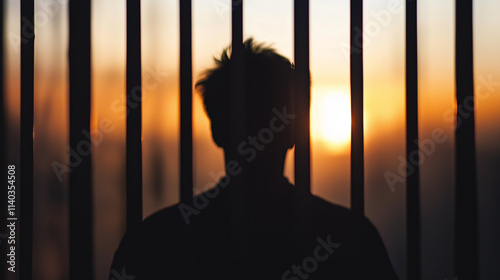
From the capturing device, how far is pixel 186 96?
3.13ft

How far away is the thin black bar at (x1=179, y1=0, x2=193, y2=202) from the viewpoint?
0.95 m

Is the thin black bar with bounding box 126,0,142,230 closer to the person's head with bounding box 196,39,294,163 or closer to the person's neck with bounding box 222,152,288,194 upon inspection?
the person's head with bounding box 196,39,294,163

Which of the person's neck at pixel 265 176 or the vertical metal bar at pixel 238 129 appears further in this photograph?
the person's neck at pixel 265 176

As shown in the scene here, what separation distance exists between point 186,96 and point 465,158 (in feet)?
2.52

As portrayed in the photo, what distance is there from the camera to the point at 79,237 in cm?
99

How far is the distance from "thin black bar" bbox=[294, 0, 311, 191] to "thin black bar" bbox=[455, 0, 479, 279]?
16.3 inches

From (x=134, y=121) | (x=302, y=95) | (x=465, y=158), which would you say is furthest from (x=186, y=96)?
(x=465, y=158)

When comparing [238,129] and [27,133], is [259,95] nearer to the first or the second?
[238,129]

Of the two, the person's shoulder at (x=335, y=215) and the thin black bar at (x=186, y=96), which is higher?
the thin black bar at (x=186, y=96)

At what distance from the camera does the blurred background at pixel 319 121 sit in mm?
979

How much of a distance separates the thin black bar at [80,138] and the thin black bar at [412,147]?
2.80ft

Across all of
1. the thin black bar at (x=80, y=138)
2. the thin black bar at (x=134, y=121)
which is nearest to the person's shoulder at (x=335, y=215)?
the thin black bar at (x=134, y=121)

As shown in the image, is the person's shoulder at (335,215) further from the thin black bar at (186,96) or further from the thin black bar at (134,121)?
the thin black bar at (134,121)

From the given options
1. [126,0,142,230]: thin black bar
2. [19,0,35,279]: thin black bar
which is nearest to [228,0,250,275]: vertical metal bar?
[126,0,142,230]: thin black bar
